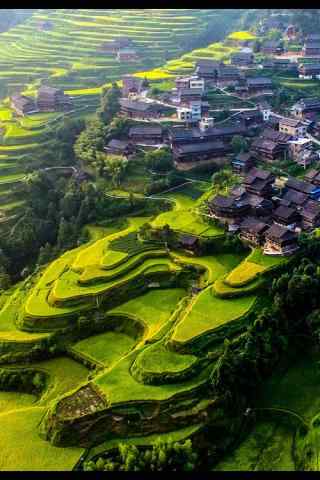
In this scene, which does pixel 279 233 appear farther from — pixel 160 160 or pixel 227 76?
pixel 227 76

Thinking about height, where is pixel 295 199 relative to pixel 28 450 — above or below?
above

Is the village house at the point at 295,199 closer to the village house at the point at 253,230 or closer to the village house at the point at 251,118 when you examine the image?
the village house at the point at 253,230

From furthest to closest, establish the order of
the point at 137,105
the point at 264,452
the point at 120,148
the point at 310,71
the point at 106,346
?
1. the point at 310,71
2. the point at 137,105
3. the point at 120,148
4. the point at 106,346
5. the point at 264,452

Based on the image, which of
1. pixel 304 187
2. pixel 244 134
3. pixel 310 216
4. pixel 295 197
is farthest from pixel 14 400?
pixel 244 134

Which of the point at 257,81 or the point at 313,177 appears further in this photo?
the point at 257,81

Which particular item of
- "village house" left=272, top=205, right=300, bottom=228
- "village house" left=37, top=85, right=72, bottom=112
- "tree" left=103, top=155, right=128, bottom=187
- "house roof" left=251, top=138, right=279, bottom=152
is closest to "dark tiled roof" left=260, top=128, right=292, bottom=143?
"house roof" left=251, top=138, right=279, bottom=152

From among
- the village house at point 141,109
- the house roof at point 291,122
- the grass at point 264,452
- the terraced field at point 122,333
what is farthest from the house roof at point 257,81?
the grass at point 264,452
